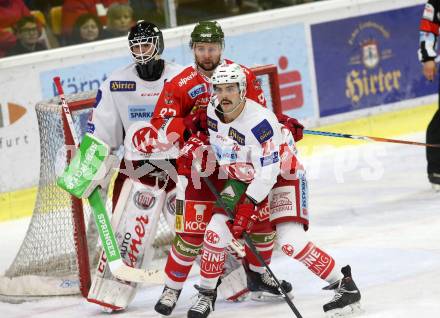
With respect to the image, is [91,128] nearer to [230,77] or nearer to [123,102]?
[123,102]

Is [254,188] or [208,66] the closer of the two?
[254,188]

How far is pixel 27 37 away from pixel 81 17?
46cm

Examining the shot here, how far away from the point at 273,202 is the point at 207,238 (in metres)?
0.31

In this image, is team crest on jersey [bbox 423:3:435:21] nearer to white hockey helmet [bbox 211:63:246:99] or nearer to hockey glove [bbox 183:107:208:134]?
hockey glove [bbox 183:107:208:134]

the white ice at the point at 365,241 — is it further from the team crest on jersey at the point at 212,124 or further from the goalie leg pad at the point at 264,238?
the team crest on jersey at the point at 212,124

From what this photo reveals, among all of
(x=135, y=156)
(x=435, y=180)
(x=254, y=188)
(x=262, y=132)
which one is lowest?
(x=435, y=180)

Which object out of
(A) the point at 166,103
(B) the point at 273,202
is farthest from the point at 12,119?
(B) the point at 273,202

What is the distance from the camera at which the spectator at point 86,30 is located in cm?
728

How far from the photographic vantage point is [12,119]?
678 centimetres

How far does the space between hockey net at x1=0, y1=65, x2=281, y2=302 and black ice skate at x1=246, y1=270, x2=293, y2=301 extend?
804mm

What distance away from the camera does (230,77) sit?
4.51m

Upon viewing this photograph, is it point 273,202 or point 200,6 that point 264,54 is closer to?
point 200,6

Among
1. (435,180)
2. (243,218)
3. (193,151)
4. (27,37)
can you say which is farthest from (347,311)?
(27,37)

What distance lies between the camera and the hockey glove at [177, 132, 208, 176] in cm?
475
